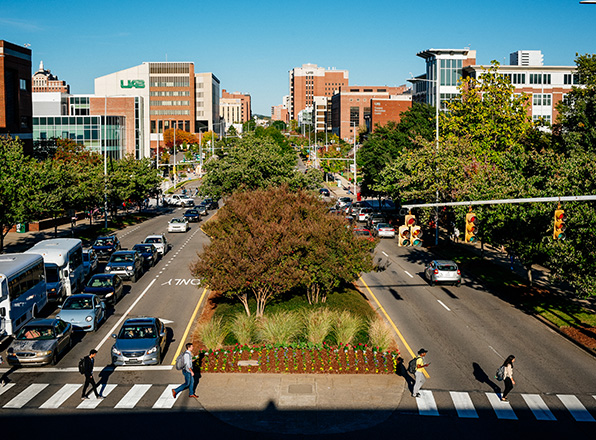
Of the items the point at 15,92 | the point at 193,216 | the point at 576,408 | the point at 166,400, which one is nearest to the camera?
the point at 576,408

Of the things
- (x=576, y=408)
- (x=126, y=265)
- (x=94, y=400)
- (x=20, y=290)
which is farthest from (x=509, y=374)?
(x=126, y=265)

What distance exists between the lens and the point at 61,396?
18.6 metres

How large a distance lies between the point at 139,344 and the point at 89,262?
17.9 meters

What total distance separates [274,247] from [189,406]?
869cm

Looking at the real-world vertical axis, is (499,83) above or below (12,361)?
above

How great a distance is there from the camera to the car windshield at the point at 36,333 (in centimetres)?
2186

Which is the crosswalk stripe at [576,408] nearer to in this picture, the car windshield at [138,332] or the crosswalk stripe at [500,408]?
the crosswalk stripe at [500,408]

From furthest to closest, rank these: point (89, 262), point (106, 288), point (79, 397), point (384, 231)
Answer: point (384, 231), point (89, 262), point (106, 288), point (79, 397)

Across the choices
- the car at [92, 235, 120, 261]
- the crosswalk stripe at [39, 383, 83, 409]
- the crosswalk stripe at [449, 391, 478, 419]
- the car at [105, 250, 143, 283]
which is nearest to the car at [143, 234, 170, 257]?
the car at [92, 235, 120, 261]

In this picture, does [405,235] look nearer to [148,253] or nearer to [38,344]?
[38,344]

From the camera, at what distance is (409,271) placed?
4072cm

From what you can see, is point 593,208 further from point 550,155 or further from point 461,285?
point 461,285

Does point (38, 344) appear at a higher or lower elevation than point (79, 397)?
higher

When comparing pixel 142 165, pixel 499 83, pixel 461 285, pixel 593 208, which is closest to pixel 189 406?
pixel 593 208
